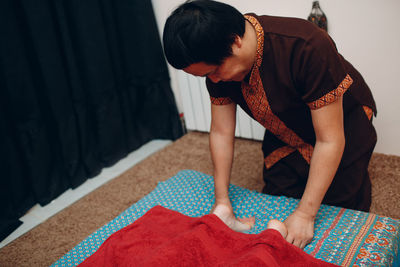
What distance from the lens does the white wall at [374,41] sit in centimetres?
148

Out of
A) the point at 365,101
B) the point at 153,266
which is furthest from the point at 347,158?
the point at 153,266

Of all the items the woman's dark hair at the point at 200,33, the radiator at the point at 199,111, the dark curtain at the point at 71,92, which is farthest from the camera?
the radiator at the point at 199,111

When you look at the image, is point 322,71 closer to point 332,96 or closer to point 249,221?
point 332,96

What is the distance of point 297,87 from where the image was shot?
1002mm

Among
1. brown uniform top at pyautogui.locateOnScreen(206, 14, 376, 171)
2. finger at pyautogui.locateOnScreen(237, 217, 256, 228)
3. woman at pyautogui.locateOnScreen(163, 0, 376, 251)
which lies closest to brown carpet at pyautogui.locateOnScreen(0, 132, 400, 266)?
woman at pyautogui.locateOnScreen(163, 0, 376, 251)

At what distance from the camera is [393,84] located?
1570 millimetres

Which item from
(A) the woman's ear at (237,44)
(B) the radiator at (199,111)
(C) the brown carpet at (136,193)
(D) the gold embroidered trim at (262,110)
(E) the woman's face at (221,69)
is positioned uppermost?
(A) the woman's ear at (237,44)

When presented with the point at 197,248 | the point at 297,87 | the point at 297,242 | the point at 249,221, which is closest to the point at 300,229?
the point at 297,242

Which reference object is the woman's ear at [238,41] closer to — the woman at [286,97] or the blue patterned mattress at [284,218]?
the woman at [286,97]

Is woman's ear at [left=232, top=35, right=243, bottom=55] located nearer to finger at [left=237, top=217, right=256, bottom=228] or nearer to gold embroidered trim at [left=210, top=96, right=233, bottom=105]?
gold embroidered trim at [left=210, top=96, right=233, bottom=105]

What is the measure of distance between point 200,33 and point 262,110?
41cm

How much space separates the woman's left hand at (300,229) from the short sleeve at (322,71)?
0.34m

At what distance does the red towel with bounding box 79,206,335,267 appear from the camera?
86 centimetres

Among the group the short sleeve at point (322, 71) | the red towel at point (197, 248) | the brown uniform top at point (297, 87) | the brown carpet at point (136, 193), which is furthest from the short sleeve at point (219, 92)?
the brown carpet at point (136, 193)
